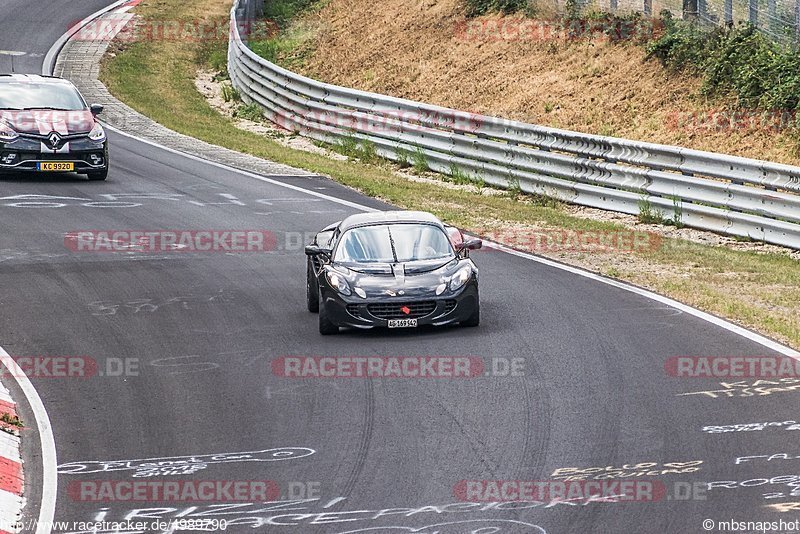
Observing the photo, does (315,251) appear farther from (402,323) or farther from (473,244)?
(473,244)

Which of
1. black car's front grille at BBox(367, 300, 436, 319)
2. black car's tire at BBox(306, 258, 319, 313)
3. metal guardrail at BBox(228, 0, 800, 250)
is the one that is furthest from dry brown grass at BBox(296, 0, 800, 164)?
black car's front grille at BBox(367, 300, 436, 319)

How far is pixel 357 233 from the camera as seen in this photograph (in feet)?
48.3

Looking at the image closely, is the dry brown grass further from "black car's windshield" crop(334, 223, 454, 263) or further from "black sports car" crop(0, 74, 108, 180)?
"black car's windshield" crop(334, 223, 454, 263)

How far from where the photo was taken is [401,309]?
13.6 metres

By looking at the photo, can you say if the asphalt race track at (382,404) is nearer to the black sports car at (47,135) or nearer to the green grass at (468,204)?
the green grass at (468,204)

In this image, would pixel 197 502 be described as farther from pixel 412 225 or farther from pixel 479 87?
pixel 479 87

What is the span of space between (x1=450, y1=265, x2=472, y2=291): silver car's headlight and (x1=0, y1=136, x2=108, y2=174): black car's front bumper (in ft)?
38.2

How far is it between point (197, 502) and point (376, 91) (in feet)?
79.2

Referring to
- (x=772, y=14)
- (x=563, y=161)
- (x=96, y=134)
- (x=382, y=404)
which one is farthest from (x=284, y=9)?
(x=382, y=404)

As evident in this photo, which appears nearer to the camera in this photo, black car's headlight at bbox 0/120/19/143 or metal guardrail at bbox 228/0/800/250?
metal guardrail at bbox 228/0/800/250

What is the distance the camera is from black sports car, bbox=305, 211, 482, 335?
44.8 feet

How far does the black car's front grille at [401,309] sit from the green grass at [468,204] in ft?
10.9

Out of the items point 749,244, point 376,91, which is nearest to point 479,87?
point 376,91

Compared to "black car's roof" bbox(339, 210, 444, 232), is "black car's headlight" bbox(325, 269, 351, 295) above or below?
below
